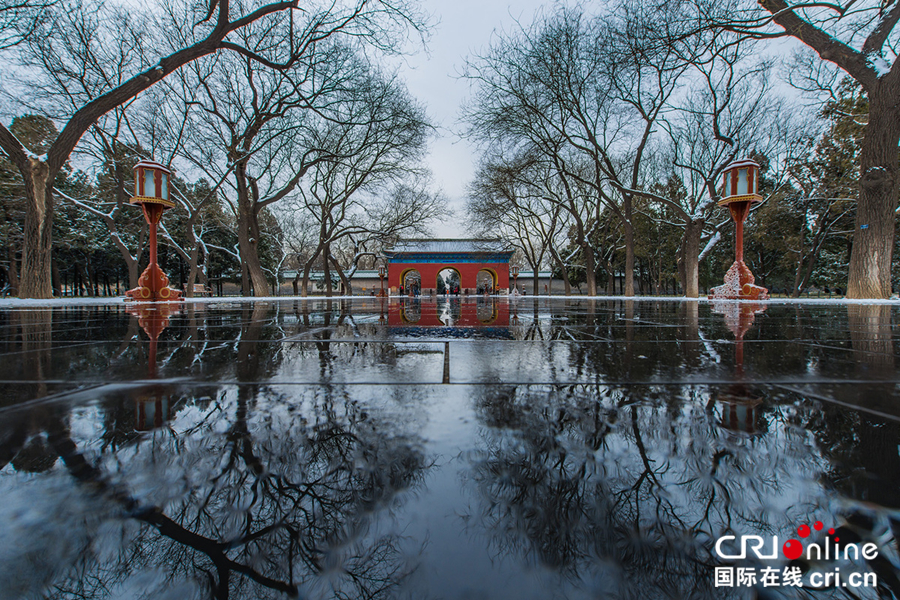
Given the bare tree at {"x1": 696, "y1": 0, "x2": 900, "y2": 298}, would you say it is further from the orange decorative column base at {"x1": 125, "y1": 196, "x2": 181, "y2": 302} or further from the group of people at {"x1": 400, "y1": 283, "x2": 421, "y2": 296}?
the group of people at {"x1": 400, "y1": 283, "x2": 421, "y2": 296}

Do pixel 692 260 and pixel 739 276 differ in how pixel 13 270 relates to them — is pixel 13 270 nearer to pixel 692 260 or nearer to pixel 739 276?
pixel 739 276

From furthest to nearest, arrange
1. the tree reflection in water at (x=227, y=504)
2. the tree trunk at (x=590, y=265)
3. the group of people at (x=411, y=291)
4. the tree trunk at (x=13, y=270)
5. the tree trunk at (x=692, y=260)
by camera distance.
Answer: the group of people at (x=411, y=291) → the tree trunk at (x=13, y=270) → the tree trunk at (x=590, y=265) → the tree trunk at (x=692, y=260) → the tree reflection in water at (x=227, y=504)

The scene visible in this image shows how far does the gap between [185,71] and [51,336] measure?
1654 cm

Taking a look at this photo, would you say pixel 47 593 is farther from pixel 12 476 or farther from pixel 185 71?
pixel 185 71

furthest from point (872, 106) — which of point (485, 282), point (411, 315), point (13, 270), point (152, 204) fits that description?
point (13, 270)

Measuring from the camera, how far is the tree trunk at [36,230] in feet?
34.2

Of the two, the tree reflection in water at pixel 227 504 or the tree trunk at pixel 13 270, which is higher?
the tree trunk at pixel 13 270

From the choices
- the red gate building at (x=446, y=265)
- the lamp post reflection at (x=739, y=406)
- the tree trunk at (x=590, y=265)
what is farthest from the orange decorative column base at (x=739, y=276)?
the red gate building at (x=446, y=265)

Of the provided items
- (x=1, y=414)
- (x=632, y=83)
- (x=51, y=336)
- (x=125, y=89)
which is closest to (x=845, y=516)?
(x=1, y=414)

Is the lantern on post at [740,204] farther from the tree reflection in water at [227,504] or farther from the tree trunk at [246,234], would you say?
the tree trunk at [246,234]

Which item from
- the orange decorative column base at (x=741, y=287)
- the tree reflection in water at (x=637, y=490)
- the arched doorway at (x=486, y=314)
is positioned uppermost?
the orange decorative column base at (x=741, y=287)

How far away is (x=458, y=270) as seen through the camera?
35.6m

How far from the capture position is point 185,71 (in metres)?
15.2

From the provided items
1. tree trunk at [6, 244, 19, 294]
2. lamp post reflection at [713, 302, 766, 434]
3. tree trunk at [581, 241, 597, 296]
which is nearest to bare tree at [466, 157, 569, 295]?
tree trunk at [581, 241, 597, 296]
